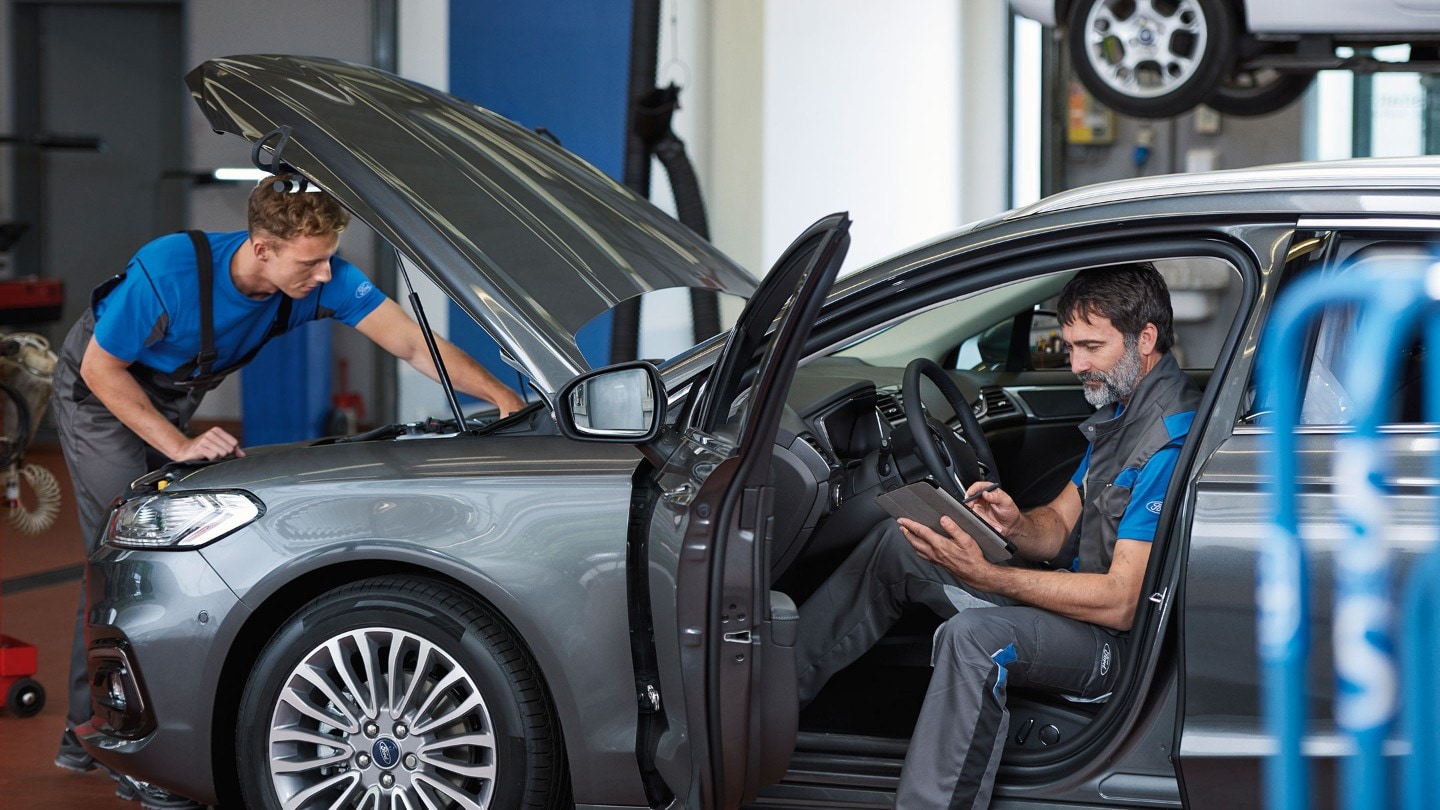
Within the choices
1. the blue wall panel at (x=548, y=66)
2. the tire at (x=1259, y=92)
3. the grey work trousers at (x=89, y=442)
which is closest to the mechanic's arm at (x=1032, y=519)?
the grey work trousers at (x=89, y=442)

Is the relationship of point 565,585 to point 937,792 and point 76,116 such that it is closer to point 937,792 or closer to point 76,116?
point 937,792

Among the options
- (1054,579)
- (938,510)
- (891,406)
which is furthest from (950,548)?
(891,406)

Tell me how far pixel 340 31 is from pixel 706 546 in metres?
8.04

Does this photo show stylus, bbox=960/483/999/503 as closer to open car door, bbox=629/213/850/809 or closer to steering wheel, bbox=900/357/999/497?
steering wheel, bbox=900/357/999/497

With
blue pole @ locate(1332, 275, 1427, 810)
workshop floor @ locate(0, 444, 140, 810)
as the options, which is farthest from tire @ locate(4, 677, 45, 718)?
blue pole @ locate(1332, 275, 1427, 810)

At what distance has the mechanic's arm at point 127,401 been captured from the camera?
3328 millimetres

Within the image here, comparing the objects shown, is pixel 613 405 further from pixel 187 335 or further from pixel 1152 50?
pixel 1152 50

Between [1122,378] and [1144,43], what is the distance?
13.4 feet

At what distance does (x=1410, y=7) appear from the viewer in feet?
18.6

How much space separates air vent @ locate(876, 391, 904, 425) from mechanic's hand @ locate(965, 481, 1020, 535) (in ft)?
1.08

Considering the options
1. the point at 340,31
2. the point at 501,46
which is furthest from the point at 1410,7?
the point at 340,31

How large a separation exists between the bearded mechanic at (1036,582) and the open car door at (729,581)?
1.02ft

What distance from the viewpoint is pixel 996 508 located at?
2994mm

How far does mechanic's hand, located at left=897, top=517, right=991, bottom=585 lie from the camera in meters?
2.70
